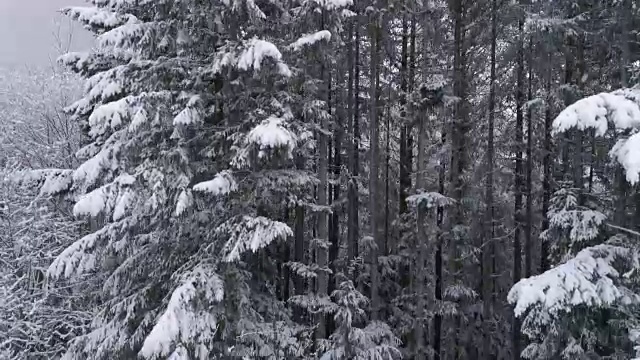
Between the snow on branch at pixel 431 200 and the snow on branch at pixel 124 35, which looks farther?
the snow on branch at pixel 431 200

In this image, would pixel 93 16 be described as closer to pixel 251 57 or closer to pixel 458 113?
pixel 251 57

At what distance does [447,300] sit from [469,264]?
356 cm

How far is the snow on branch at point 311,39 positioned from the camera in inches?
363

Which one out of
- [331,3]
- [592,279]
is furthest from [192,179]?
[592,279]

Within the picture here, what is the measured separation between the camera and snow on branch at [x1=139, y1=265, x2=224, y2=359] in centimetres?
762

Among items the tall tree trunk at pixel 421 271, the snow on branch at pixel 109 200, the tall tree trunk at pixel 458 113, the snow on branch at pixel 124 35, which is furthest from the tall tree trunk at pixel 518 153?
the snow on branch at pixel 109 200

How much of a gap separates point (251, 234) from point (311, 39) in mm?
3767

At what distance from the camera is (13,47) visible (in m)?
21.5

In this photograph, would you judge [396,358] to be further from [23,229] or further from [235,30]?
[23,229]

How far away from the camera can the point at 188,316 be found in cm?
802

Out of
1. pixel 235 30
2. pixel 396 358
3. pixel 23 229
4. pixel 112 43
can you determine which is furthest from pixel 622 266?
pixel 23 229

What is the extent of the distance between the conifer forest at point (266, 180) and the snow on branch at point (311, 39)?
3cm

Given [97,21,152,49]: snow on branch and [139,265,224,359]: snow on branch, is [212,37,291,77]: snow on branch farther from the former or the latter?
[139,265,224,359]: snow on branch

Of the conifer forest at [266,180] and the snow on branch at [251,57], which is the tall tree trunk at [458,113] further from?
the snow on branch at [251,57]
